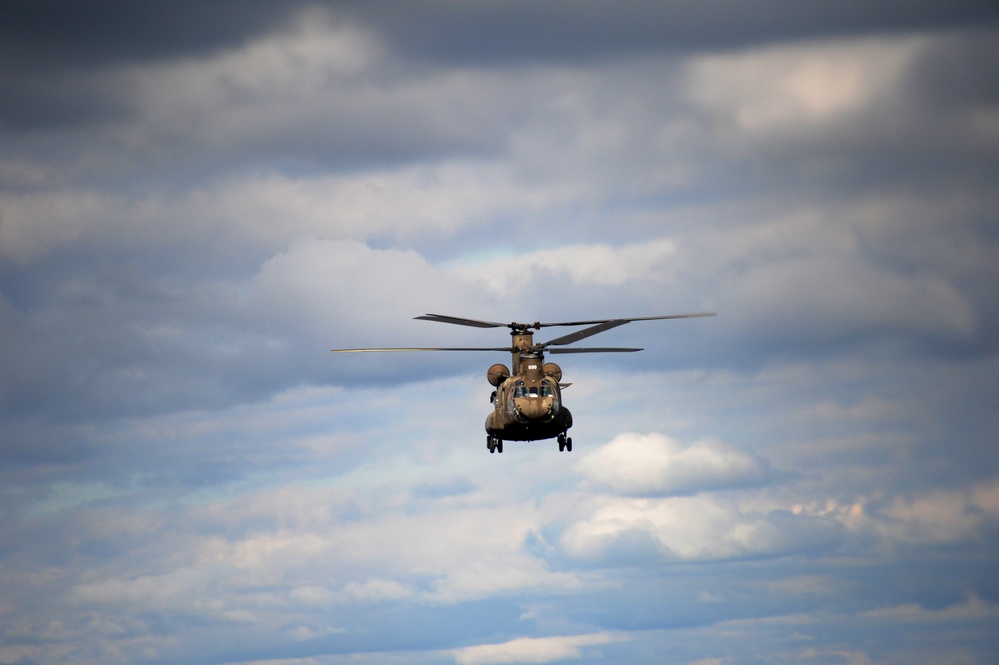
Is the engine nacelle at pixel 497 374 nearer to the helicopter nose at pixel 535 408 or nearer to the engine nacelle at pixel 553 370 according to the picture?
the engine nacelle at pixel 553 370

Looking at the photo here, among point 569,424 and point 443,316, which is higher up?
point 443,316

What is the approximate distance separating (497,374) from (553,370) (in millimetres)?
4766

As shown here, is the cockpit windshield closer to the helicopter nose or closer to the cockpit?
the cockpit

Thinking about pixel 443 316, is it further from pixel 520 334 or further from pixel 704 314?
pixel 704 314

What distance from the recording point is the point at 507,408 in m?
115

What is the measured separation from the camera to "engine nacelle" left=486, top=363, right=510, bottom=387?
11994 centimetres

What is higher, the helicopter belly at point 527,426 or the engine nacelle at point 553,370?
the engine nacelle at point 553,370

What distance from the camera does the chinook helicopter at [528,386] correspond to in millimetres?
114125

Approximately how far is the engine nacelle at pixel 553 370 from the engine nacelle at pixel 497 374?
12.2ft

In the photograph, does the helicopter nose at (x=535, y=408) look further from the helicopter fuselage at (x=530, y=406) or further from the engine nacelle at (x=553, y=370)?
the engine nacelle at (x=553, y=370)

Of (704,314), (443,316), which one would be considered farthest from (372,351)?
(704,314)

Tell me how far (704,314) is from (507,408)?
15.3 metres

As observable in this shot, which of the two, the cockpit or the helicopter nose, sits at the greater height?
the cockpit

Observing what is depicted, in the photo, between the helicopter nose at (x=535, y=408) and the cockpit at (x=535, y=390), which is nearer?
the helicopter nose at (x=535, y=408)
